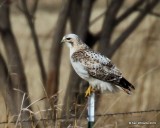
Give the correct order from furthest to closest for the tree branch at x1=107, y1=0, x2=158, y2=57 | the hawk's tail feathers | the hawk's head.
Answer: the tree branch at x1=107, y1=0, x2=158, y2=57, the hawk's head, the hawk's tail feathers

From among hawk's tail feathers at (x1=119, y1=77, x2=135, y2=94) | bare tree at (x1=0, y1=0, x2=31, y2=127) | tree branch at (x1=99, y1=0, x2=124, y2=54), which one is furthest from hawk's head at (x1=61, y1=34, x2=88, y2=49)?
tree branch at (x1=99, y1=0, x2=124, y2=54)

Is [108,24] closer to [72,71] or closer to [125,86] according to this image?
[72,71]

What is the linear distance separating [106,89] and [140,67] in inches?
175

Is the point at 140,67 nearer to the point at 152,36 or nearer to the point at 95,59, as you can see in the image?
the point at 152,36

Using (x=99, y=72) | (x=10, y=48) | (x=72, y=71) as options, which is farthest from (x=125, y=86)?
(x=72, y=71)

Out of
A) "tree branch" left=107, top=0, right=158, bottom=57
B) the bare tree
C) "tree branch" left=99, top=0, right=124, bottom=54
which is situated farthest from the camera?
"tree branch" left=107, top=0, right=158, bottom=57

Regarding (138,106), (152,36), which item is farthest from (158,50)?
(138,106)

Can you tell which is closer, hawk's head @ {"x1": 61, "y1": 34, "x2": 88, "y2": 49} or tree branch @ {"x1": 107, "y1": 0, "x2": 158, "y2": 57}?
hawk's head @ {"x1": 61, "y1": 34, "x2": 88, "y2": 49}

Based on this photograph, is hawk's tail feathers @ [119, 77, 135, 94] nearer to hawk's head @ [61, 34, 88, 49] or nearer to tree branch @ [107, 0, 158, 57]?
hawk's head @ [61, 34, 88, 49]

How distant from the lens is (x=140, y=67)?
1148cm

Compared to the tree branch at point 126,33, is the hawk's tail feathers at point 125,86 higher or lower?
lower

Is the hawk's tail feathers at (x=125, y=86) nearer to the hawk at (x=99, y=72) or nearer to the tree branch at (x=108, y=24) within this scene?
the hawk at (x=99, y=72)

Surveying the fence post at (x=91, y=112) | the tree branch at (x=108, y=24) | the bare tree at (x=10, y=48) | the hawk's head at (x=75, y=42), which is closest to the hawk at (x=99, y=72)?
the hawk's head at (x=75, y=42)

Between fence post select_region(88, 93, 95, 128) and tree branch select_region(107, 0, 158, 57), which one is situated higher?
tree branch select_region(107, 0, 158, 57)
